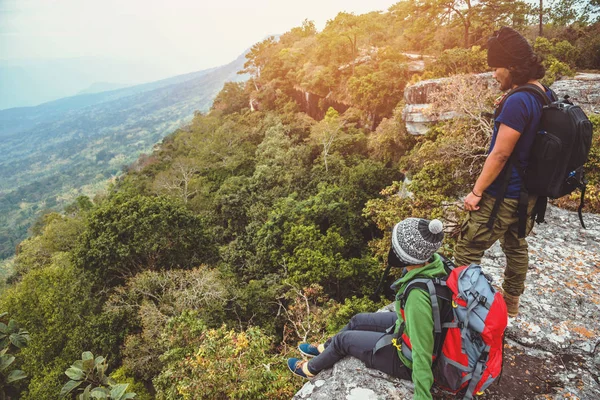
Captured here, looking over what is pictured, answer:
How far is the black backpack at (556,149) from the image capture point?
2.47m

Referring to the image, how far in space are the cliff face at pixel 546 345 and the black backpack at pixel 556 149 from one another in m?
1.67

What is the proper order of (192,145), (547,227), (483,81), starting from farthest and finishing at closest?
1. (192,145)
2. (483,81)
3. (547,227)

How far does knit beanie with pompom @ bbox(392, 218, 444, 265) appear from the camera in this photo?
2232mm

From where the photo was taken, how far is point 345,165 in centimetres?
2102

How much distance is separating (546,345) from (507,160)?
6.80ft

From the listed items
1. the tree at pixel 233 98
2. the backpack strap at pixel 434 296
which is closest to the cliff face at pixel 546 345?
the backpack strap at pixel 434 296

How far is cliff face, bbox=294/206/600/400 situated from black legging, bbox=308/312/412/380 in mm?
107

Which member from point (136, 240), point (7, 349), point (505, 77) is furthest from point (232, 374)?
point (136, 240)

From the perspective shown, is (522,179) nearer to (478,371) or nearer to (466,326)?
(466,326)

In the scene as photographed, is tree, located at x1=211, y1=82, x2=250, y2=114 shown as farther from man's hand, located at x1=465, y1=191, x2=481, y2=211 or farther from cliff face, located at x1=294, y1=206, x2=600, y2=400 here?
man's hand, located at x1=465, y1=191, x2=481, y2=211

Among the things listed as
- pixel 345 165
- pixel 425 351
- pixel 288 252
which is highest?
pixel 425 351

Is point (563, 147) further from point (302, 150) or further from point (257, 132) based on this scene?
point (257, 132)

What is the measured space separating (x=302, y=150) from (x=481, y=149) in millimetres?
17279

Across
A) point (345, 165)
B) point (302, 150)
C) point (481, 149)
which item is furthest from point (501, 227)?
point (302, 150)
